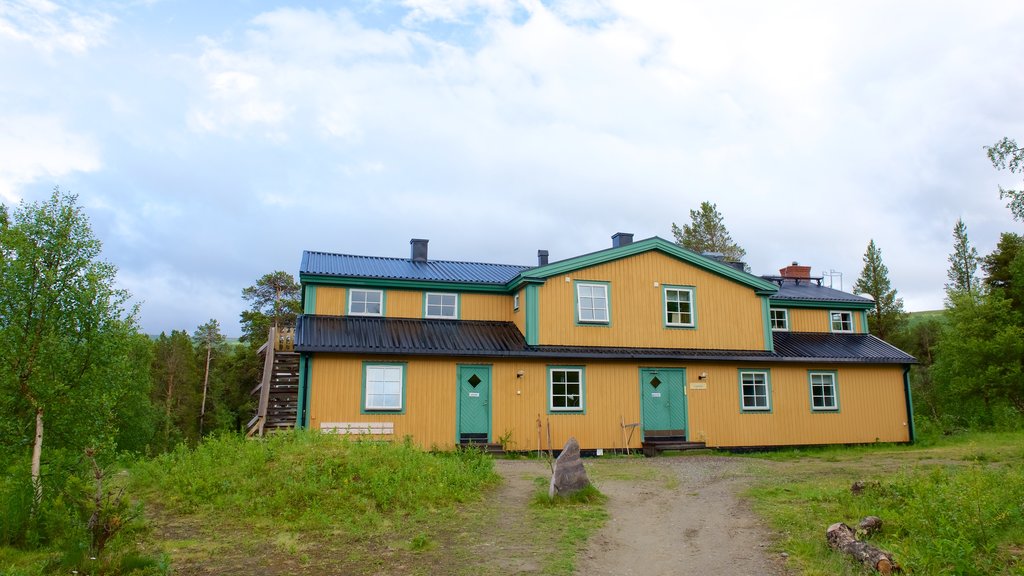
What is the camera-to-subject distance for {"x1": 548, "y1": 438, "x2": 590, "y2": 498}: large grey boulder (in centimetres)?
1073

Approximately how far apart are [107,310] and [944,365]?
38.7 meters

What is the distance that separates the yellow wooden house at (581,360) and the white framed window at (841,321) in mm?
1760

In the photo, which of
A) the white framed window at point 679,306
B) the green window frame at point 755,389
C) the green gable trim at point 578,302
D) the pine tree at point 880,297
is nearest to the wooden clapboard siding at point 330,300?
the green gable trim at point 578,302

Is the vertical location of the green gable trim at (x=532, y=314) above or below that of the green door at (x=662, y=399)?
above

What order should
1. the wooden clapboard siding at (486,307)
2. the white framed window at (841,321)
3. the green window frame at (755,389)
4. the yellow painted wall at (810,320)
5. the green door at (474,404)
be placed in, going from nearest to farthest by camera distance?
1. the green door at (474,404)
2. the wooden clapboard siding at (486,307)
3. the green window frame at (755,389)
4. the yellow painted wall at (810,320)
5. the white framed window at (841,321)

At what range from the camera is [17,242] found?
29.8 feet

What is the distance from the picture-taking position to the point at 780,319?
2405 centimetres

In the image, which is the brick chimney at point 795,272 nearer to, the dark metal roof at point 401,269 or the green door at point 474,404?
the dark metal roof at point 401,269

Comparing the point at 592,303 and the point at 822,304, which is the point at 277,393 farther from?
the point at 822,304

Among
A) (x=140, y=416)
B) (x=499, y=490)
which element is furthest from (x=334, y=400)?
(x=140, y=416)

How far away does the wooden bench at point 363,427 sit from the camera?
682 inches

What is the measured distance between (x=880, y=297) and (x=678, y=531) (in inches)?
1816

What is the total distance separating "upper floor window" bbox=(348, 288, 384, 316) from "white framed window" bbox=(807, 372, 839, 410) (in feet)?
43.9

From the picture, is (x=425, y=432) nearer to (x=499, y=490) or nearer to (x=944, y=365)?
(x=499, y=490)
